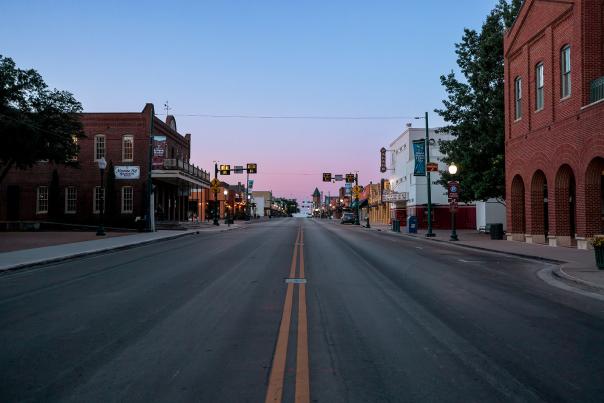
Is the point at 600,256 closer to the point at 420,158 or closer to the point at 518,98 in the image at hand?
the point at 518,98

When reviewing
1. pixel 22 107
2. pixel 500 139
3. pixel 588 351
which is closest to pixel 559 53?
pixel 500 139

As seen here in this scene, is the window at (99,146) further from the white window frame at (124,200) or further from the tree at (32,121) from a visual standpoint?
the tree at (32,121)

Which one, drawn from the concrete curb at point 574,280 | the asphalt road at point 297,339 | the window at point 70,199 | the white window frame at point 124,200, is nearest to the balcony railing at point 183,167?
the white window frame at point 124,200

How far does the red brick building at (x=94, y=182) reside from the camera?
144ft

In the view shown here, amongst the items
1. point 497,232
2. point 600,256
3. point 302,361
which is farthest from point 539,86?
point 302,361

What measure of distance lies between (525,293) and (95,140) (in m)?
42.5

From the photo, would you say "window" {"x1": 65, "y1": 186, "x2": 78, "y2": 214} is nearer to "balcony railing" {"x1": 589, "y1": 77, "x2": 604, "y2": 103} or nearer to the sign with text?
the sign with text

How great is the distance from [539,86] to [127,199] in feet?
112

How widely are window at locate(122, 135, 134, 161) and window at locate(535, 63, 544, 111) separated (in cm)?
3357

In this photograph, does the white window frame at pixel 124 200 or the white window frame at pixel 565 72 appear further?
the white window frame at pixel 124 200

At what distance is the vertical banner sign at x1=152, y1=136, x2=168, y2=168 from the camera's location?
118ft

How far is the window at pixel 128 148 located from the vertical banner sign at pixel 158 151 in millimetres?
9999

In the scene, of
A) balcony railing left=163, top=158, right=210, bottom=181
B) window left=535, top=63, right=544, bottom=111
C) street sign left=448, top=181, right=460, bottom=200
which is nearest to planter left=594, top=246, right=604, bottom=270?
window left=535, top=63, right=544, bottom=111

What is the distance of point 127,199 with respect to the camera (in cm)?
4488
